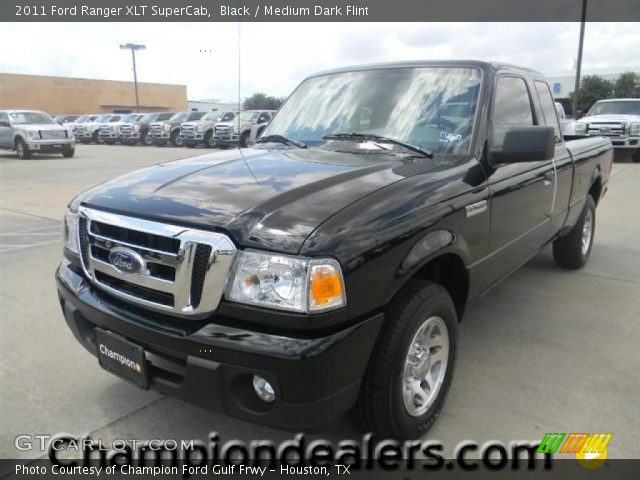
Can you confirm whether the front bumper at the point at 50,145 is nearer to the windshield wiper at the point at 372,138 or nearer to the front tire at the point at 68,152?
the front tire at the point at 68,152

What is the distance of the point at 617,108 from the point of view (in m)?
16.1

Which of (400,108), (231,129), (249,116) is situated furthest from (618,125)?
(231,129)

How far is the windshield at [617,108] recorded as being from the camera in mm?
15844

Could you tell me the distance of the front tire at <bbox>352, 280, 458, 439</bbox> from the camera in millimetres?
2172

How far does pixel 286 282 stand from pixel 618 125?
16.0m

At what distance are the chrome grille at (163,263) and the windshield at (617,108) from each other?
17.2 m

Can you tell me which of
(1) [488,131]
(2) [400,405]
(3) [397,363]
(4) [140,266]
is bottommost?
(2) [400,405]

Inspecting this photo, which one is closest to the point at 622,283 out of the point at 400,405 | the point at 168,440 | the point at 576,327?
the point at 576,327

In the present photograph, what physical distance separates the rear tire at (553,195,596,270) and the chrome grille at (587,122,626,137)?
37.6 ft

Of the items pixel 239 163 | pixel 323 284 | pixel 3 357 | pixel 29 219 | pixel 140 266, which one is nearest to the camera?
pixel 323 284

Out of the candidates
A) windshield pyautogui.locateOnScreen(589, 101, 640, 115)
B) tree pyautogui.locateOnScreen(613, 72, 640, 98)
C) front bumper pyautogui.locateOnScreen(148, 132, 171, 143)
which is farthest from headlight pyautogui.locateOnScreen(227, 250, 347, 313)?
tree pyautogui.locateOnScreen(613, 72, 640, 98)

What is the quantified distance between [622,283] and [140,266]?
437cm

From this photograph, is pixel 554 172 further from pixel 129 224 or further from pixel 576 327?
pixel 129 224

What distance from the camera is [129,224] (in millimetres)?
2219
